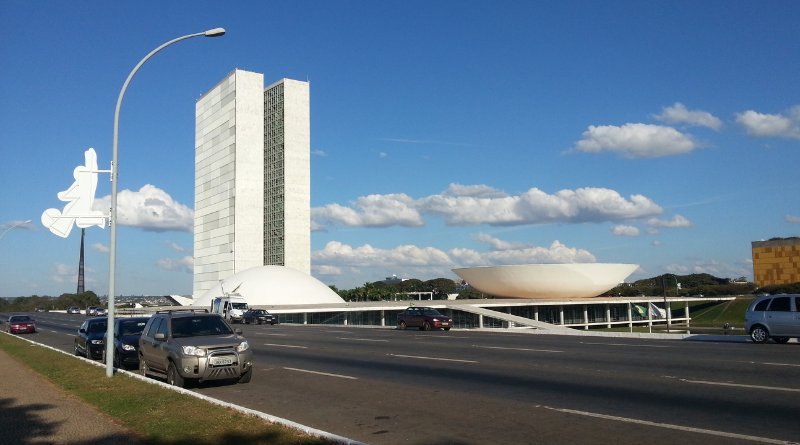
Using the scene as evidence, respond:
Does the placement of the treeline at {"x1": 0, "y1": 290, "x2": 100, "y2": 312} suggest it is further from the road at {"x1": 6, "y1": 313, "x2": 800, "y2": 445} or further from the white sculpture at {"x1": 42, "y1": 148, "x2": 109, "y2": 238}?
the road at {"x1": 6, "y1": 313, "x2": 800, "y2": 445}

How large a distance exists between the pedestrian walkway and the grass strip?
0.74ft

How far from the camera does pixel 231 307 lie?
54188mm

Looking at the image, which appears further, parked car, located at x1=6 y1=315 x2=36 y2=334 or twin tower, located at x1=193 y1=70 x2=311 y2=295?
twin tower, located at x1=193 y1=70 x2=311 y2=295

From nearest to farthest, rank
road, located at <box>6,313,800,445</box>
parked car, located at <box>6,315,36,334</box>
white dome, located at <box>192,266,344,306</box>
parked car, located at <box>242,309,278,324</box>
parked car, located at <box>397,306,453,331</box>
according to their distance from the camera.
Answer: road, located at <box>6,313,800,445</box>
parked car, located at <box>397,306,453,331</box>
parked car, located at <box>6,315,36,334</box>
parked car, located at <box>242,309,278,324</box>
white dome, located at <box>192,266,344,306</box>

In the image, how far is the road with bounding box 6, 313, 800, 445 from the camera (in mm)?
8438

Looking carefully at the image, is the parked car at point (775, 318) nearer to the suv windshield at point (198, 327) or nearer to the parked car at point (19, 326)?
the suv windshield at point (198, 327)

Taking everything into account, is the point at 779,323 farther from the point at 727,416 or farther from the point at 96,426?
the point at 96,426

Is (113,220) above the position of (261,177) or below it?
below

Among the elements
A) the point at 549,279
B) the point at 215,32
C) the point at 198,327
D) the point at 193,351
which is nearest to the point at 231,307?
the point at 198,327

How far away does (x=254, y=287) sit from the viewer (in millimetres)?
89562

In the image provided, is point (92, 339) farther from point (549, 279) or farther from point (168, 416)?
point (549, 279)

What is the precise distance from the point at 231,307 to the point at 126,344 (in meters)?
36.2

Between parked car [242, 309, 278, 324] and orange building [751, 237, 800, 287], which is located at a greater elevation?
orange building [751, 237, 800, 287]

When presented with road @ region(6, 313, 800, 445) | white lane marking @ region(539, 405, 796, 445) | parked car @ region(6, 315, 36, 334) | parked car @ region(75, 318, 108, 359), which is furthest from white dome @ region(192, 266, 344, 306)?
white lane marking @ region(539, 405, 796, 445)
